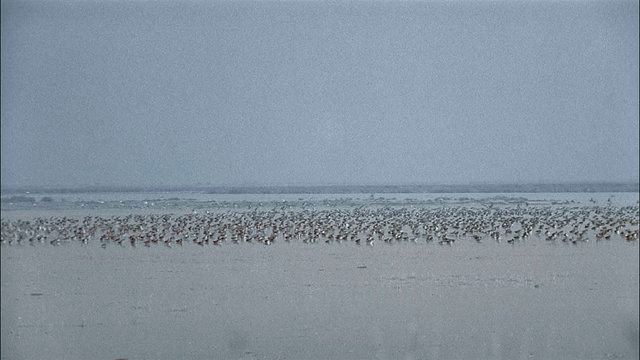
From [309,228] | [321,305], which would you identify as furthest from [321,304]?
[309,228]

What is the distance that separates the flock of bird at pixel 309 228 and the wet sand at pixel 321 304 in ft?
1.83

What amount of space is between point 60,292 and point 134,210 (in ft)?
7.69

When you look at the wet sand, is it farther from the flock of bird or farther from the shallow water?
the flock of bird

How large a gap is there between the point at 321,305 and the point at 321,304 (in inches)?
0.7

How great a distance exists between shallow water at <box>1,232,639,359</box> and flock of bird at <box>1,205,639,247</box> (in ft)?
1.89

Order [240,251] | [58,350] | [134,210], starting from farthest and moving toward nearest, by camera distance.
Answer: [134,210] < [240,251] < [58,350]

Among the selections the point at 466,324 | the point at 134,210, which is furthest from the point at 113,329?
the point at 134,210

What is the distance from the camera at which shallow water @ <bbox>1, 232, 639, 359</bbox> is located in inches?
109

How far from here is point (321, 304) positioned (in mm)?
3416

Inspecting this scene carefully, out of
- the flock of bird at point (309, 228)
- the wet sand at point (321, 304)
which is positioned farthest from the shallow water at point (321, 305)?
the flock of bird at point (309, 228)

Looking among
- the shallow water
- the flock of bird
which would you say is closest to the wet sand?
the shallow water

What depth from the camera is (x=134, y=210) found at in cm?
591

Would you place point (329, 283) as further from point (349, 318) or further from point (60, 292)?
point (60, 292)

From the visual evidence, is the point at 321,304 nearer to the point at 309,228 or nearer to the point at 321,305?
the point at 321,305
